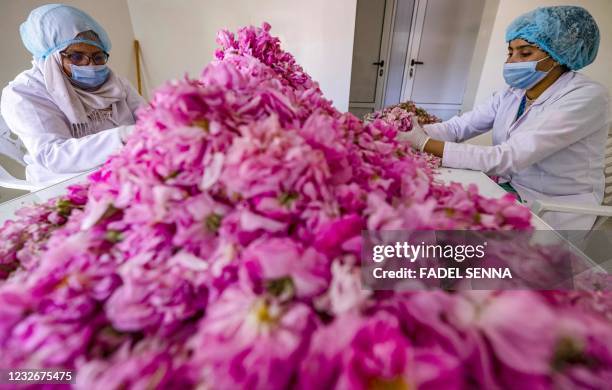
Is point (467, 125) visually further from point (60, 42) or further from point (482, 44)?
point (482, 44)

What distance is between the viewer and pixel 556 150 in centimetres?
107

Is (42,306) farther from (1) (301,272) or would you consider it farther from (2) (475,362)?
(2) (475,362)

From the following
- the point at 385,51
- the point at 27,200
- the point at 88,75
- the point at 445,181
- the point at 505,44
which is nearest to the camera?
the point at 27,200

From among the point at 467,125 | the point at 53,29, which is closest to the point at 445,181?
the point at 467,125

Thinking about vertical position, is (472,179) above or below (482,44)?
below

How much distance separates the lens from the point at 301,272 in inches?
8.1

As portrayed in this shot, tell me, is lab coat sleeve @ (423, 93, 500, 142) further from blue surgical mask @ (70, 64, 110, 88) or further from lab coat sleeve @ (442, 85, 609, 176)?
blue surgical mask @ (70, 64, 110, 88)

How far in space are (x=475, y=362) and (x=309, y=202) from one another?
17 centimetres

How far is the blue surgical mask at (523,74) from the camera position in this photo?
1108 millimetres

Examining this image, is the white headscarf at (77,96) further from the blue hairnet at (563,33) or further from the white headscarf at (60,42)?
the blue hairnet at (563,33)

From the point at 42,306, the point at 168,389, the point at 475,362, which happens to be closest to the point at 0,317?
the point at 42,306

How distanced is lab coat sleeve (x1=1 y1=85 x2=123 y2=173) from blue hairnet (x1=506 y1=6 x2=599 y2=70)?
1633mm

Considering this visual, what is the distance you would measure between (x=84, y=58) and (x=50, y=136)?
1.21 feet

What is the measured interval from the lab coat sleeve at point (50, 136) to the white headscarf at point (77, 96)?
6 cm
